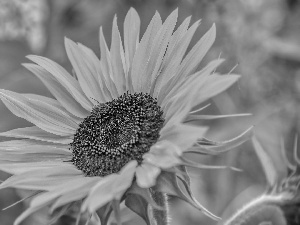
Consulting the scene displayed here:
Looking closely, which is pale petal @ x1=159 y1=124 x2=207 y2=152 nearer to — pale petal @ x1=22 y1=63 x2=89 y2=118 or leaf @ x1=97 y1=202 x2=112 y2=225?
leaf @ x1=97 y1=202 x2=112 y2=225

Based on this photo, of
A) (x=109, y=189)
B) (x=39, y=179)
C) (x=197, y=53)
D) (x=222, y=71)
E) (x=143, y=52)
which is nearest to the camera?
(x=109, y=189)

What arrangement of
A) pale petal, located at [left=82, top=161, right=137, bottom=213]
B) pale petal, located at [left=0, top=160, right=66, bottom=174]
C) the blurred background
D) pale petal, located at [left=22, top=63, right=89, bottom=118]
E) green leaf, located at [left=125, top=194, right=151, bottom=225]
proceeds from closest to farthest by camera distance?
pale petal, located at [left=82, top=161, right=137, bottom=213] → green leaf, located at [left=125, top=194, right=151, bottom=225] → pale petal, located at [left=0, top=160, right=66, bottom=174] → pale petal, located at [left=22, top=63, right=89, bottom=118] → the blurred background

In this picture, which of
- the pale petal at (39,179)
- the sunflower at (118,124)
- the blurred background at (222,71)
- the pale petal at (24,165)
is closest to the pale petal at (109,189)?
the sunflower at (118,124)

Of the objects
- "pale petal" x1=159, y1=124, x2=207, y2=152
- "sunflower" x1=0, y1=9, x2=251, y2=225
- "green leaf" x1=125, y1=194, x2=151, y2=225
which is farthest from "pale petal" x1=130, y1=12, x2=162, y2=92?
"green leaf" x1=125, y1=194, x2=151, y2=225

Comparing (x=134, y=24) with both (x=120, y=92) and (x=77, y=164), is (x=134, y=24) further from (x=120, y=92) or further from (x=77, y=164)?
(x=77, y=164)

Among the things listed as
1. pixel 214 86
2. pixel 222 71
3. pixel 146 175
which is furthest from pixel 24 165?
pixel 222 71

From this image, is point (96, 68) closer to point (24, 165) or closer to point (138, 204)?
point (24, 165)
